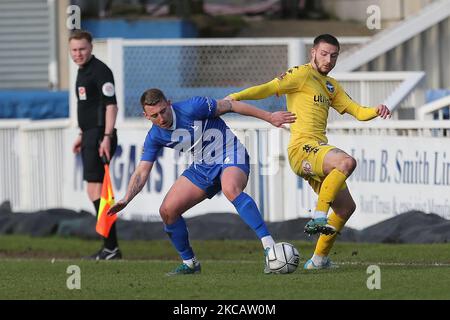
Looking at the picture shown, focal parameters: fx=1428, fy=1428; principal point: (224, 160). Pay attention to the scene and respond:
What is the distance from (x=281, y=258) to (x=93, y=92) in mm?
4379

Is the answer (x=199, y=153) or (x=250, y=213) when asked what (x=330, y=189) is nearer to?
(x=250, y=213)

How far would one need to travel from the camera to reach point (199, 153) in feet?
40.3

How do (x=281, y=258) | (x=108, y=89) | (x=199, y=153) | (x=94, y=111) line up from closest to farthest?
1. (x=281, y=258)
2. (x=199, y=153)
3. (x=108, y=89)
4. (x=94, y=111)

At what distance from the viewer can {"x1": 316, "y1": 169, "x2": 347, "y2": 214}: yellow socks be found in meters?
12.0

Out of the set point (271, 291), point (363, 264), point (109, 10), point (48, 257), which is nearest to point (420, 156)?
point (363, 264)

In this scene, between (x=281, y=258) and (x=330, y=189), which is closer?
(x=281, y=258)

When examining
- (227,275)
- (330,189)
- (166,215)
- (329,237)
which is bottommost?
(227,275)

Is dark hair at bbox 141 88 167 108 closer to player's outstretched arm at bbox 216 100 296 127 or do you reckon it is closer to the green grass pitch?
player's outstretched arm at bbox 216 100 296 127

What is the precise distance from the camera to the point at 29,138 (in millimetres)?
20875

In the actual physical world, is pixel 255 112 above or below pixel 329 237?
above

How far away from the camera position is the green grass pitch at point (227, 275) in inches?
420

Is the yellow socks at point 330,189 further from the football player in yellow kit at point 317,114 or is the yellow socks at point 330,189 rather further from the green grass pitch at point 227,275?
the green grass pitch at point 227,275

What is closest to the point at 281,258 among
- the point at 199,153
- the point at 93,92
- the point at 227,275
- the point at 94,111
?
the point at 227,275

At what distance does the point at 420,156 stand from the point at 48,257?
4.51 metres
